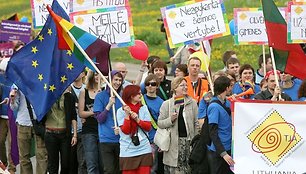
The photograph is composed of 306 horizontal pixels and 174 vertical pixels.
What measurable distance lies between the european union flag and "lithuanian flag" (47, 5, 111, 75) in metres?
0.52

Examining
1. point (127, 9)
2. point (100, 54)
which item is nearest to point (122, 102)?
point (100, 54)

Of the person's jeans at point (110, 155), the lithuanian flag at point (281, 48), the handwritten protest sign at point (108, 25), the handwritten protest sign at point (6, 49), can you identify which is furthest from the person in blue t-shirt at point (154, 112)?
the handwritten protest sign at point (6, 49)

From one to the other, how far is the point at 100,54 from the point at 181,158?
1.67 metres

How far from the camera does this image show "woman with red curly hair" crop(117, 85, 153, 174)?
13414 mm

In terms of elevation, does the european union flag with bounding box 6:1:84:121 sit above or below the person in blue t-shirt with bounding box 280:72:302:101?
above

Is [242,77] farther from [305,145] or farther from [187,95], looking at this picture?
[305,145]

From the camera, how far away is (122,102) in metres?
13.3

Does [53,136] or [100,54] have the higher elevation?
[100,54]

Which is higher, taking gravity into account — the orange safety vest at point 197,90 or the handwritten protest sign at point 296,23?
the handwritten protest sign at point 296,23

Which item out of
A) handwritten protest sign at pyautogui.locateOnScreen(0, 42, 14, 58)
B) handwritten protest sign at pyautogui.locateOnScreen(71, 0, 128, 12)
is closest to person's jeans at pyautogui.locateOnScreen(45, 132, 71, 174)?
handwritten protest sign at pyautogui.locateOnScreen(71, 0, 128, 12)

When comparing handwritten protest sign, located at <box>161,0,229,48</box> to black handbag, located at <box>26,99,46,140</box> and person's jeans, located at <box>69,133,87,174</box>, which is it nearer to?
person's jeans, located at <box>69,133,87,174</box>

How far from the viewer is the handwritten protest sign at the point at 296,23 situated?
43.6ft

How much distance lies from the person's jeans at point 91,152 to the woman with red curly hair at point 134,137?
107 cm

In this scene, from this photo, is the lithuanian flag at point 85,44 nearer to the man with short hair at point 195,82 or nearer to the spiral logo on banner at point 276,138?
the man with short hair at point 195,82
